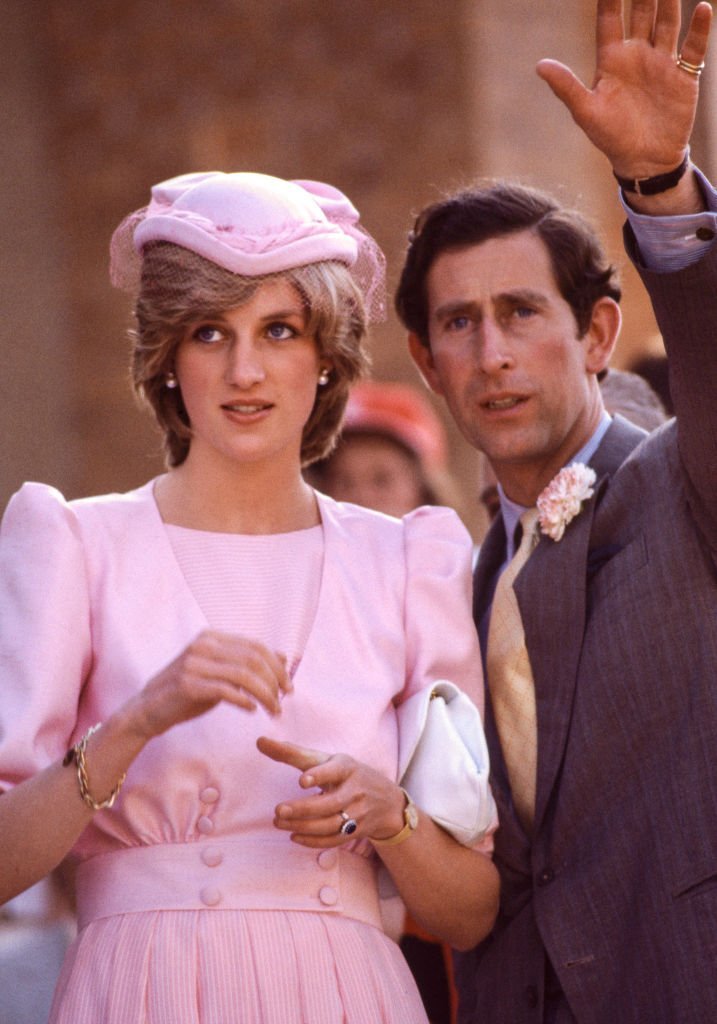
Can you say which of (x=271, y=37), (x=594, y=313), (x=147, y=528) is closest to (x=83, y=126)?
(x=271, y=37)

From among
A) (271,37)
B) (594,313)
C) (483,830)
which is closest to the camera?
(483,830)

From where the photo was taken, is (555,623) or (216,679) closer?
(216,679)

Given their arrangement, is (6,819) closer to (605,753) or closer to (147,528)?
(147,528)

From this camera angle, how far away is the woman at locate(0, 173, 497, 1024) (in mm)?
2834

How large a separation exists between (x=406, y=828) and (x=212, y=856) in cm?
34

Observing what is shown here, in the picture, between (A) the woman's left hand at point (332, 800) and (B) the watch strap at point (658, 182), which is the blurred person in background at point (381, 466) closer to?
(B) the watch strap at point (658, 182)

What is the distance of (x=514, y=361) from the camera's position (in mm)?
3783

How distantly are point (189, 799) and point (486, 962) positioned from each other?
811 mm

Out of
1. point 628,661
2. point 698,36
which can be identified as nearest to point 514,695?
point 628,661

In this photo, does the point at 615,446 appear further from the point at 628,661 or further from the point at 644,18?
the point at 644,18

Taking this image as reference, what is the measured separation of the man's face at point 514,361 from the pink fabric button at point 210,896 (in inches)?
51.7

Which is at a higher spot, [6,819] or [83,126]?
[83,126]

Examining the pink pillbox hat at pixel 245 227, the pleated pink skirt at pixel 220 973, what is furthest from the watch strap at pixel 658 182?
the pleated pink skirt at pixel 220 973

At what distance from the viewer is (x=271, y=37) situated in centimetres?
935
